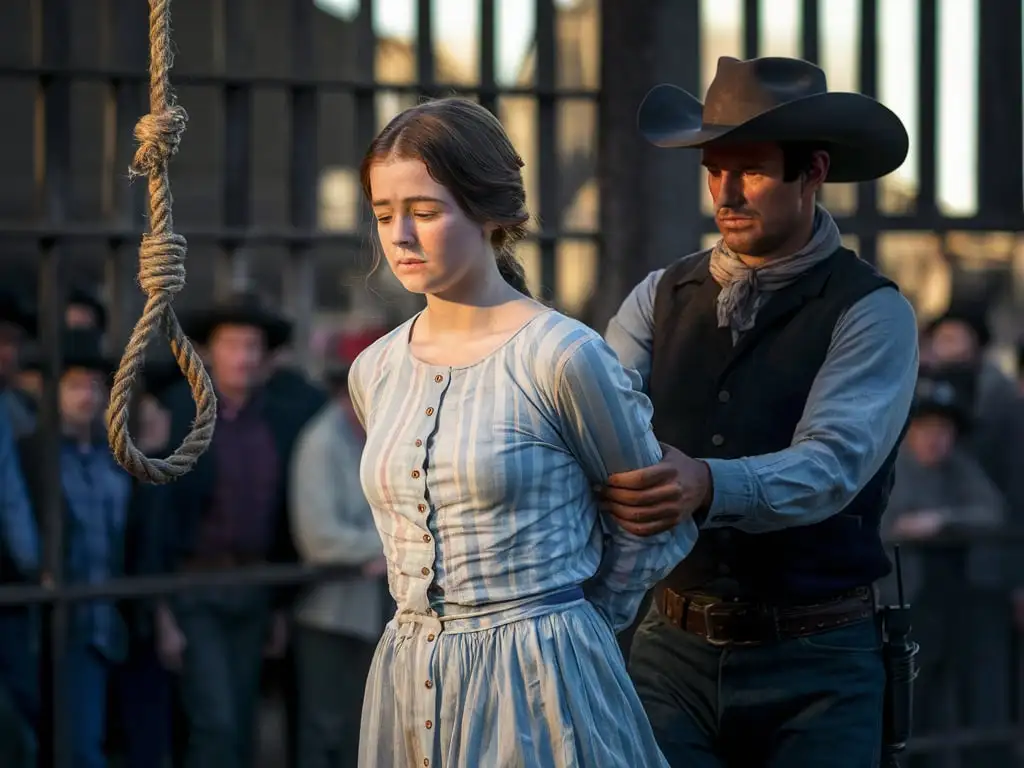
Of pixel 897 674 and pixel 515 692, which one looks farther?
pixel 897 674

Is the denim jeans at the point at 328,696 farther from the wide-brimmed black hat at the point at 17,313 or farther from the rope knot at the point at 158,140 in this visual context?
the rope knot at the point at 158,140

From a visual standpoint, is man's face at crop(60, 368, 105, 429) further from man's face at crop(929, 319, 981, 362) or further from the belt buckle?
man's face at crop(929, 319, 981, 362)

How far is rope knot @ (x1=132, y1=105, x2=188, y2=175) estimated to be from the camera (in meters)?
2.82

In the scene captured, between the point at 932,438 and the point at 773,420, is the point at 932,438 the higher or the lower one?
the lower one

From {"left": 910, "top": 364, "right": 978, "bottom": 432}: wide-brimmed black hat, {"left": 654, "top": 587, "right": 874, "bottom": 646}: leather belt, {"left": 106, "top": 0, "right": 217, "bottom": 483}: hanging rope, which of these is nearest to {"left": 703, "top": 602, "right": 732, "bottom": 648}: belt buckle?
{"left": 654, "top": 587, "right": 874, "bottom": 646}: leather belt

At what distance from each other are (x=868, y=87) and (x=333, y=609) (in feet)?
7.43

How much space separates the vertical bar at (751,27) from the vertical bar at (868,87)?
39cm

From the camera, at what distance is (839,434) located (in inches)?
127

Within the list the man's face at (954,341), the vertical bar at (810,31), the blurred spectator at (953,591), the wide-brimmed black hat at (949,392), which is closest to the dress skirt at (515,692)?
the vertical bar at (810,31)

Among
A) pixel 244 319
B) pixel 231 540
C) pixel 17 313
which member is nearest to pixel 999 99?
pixel 244 319

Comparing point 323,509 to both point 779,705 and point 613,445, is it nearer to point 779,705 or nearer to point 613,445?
point 779,705

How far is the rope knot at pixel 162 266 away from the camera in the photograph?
2.79m

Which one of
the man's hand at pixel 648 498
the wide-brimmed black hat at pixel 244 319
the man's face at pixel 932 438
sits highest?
the wide-brimmed black hat at pixel 244 319

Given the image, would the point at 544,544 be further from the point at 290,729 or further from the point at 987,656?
the point at 987,656
